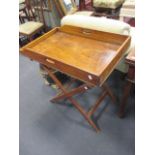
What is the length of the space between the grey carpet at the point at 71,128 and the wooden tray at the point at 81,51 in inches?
27.1

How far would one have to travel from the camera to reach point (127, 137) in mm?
1400

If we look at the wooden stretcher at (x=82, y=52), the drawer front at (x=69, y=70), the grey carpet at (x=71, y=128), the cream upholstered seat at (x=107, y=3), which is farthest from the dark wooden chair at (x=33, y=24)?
the drawer front at (x=69, y=70)

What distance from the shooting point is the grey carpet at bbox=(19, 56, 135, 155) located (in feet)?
4.52

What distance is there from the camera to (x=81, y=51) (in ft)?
3.96

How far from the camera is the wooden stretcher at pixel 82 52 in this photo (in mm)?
985

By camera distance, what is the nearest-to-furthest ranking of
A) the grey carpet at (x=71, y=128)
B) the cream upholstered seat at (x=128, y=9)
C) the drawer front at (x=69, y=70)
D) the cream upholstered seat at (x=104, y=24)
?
the drawer front at (x=69, y=70), the cream upholstered seat at (x=104, y=24), the grey carpet at (x=71, y=128), the cream upholstered seat at (x=128, y=9)

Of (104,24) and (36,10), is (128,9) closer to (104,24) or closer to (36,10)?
(104,24)

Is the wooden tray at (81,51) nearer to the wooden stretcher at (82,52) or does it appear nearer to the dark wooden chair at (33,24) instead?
the wooden stretcher at (82,52)

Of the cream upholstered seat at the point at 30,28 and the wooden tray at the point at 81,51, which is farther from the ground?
the wooden tray at the point at 81,51

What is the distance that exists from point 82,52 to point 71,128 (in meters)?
0.75

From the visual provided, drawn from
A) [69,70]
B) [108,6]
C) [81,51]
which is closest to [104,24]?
[81,51]

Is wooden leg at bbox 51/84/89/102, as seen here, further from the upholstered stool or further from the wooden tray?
the upholstered stool

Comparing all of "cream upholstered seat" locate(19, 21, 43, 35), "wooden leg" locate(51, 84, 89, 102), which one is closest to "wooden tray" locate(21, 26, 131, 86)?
"wooden leg" locate(51, 84, 89, 102)

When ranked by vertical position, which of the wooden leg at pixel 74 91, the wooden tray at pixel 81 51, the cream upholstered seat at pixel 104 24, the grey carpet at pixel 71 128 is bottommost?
the grey carpet at pixel 71 128
